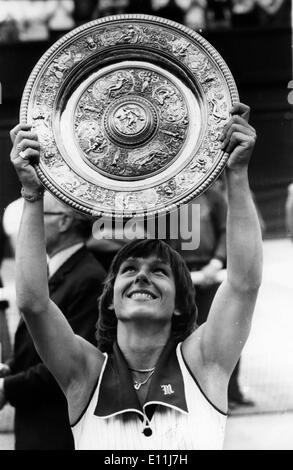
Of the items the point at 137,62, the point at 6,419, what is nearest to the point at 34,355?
the point at 6,419

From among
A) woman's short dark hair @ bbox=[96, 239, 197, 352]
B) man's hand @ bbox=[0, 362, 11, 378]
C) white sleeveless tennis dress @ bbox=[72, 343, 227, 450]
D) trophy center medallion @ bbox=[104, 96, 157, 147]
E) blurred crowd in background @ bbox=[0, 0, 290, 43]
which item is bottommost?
white sleeveless tennis dress @ bbox=[72, 343, 227, 450]

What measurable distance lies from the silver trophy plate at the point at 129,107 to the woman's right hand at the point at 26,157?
68 millimetres

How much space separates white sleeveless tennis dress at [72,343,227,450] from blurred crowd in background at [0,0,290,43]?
155 centimetres

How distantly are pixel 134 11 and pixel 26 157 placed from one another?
4.19 feet

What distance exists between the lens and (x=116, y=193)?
8.36 feet

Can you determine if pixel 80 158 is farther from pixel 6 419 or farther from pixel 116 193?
pixel 6 419

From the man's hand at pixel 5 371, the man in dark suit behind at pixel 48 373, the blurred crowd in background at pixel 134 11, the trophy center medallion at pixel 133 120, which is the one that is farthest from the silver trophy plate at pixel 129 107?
the man's hand at pixel 5 371

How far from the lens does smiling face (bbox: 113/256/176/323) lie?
2.57 m

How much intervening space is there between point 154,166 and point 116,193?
146 mm

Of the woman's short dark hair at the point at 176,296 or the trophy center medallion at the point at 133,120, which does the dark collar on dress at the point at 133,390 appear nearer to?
the woman's short dark hair at the point at 176,296

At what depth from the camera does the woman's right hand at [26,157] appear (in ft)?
8.03

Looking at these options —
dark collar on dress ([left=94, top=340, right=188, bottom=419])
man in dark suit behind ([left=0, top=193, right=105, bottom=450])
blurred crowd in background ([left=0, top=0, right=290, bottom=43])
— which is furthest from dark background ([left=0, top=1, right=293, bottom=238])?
dark collar on dress ([left=94, top=340, right=188, bottom=419])

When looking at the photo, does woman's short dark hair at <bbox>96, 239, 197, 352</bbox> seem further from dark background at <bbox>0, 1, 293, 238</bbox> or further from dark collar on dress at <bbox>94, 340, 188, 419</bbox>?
dark background at <bbox>0, 1, 293, 238</bbox>

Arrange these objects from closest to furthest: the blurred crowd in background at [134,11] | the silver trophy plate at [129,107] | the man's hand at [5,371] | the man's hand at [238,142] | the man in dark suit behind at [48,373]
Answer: the man's hand at [238,142] → the silver trophy plate at [129,107] → the man in dark suit behind at [48,373] → the man's hand at [5,371] → the blurred crowd in background at [134,11]
